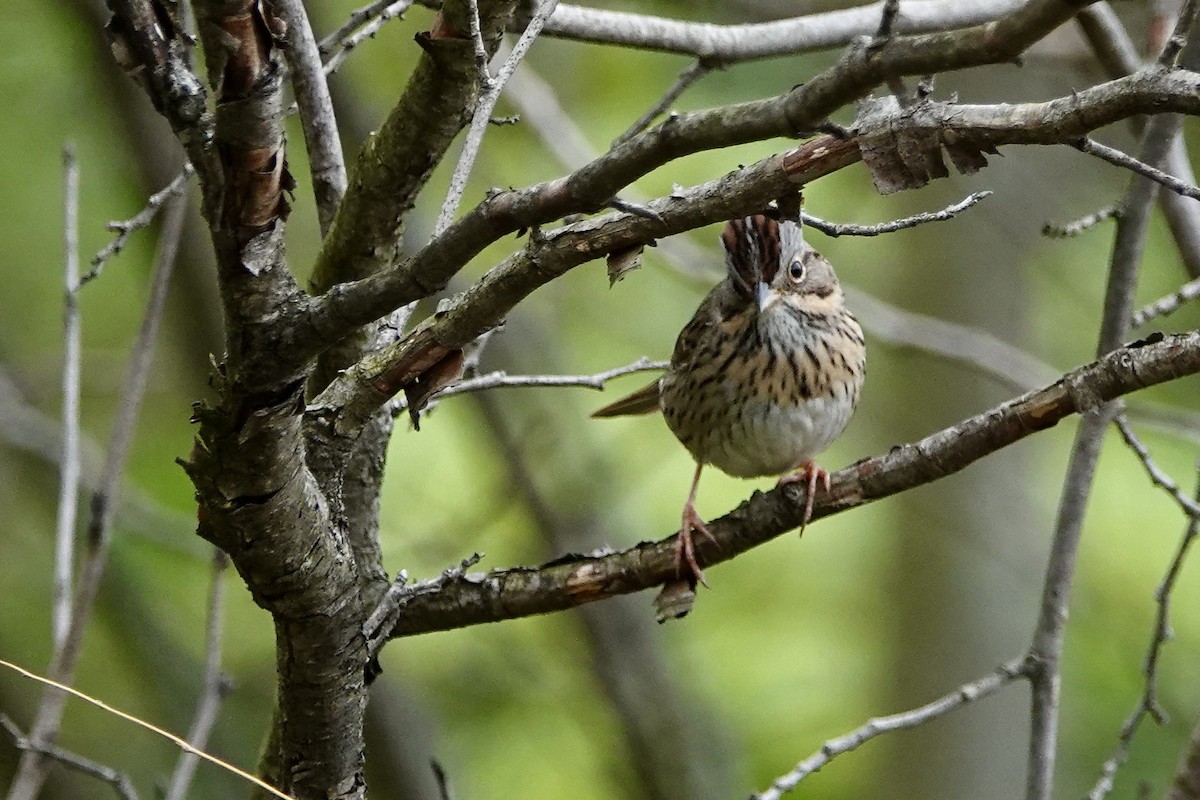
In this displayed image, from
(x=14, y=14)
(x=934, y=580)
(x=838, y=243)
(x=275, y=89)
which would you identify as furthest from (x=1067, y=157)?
(x=275, y=89)

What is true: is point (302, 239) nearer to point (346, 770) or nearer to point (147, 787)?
point (147, 787)

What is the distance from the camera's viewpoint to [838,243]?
7.66 meters

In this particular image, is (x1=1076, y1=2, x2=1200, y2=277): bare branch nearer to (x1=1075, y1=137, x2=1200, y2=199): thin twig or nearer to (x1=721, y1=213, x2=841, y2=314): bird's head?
(x1=721, y1=213, x2=841, y2=314): bird's head

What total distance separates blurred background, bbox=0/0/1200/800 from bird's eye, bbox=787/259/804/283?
90cm

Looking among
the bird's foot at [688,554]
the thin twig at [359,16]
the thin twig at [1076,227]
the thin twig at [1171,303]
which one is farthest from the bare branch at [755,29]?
the bird's foot at [688,554]

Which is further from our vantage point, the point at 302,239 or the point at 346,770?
the point at 302,239

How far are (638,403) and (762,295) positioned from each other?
0.74 metres

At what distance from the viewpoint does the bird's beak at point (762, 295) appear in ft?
13.5

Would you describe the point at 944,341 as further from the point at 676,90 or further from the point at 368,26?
the point at 368,26

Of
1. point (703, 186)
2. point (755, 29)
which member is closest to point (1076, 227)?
point (755, 29)

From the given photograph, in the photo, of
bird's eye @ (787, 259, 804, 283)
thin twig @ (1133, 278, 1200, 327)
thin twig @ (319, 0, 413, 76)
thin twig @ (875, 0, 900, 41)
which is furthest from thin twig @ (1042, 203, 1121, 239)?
thin twig @ (875, 0, 900, 41)

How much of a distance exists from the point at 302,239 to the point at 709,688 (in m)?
3.09

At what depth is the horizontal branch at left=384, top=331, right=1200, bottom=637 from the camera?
2.35 m

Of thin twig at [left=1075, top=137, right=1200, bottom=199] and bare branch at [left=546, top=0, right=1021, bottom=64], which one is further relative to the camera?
bare branch at [left=546, top=0, right=1021, bottom=64]
